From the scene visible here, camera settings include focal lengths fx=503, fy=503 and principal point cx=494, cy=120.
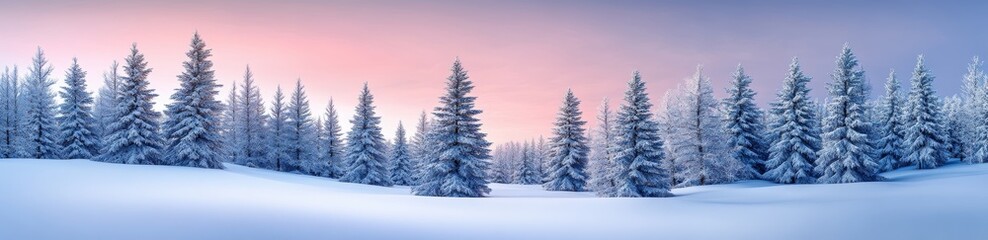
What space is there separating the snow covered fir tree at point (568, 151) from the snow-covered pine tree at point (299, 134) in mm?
26140

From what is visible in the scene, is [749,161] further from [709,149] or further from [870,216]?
[870,216]

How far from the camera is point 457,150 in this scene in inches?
1000

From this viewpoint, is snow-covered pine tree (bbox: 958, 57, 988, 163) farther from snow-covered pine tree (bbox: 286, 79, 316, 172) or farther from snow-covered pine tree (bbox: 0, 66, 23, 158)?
snow-covered pine tree (bbox: 0, 66, 23, 158)

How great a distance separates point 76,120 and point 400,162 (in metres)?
27.0

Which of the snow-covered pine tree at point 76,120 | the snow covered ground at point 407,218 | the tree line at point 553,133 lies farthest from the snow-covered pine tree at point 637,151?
the snow-covered pine tree at point 76,120

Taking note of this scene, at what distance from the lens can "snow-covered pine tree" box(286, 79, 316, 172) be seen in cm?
5216

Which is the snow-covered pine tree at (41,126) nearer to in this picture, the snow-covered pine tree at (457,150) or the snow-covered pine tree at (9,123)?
the snow-covered pine tree at (9,123)

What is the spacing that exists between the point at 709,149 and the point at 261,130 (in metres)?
42.7

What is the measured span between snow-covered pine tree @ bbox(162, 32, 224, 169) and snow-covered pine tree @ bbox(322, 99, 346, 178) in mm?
19592

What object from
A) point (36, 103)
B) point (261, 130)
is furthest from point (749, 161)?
point (36, 103)

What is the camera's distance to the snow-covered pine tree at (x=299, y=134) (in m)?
52.2

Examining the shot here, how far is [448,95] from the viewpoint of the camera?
2639 centimetres

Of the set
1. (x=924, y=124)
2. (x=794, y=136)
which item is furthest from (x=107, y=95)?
(x=924, y=124)

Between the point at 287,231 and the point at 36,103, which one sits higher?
the point at 36,103
